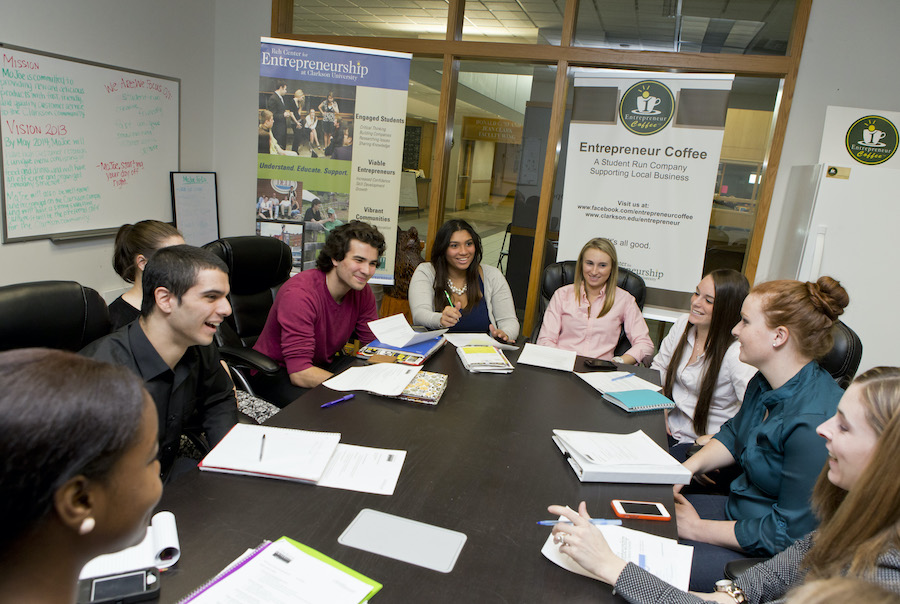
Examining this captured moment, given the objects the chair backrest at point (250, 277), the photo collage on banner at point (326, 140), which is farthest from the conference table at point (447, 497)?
the photo collage on banner at point (326, 140)

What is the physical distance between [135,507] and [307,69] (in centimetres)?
384

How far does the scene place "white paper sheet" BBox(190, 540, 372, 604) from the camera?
3.19 ft

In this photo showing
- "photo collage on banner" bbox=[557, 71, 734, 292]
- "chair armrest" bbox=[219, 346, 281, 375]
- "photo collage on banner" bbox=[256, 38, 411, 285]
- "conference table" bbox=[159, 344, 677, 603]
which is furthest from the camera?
"photo collage on banner" bbox=[256, 38, 411, 285]

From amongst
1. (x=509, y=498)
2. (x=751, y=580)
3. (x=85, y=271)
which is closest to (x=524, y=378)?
(x=509, y=498)

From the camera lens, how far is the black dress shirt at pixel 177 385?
1.63 metres

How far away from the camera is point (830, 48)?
356 centimetres

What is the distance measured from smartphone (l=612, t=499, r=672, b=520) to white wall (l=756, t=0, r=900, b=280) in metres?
3.02

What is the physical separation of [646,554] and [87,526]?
3.44 ft

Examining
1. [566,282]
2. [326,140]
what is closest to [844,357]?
[566,282]

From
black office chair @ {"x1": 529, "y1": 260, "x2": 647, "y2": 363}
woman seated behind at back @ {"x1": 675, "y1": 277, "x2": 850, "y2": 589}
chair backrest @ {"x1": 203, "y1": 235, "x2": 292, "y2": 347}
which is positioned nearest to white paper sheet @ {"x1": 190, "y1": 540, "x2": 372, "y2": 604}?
woman seated behind at back @ {"x1": 675, "y1": 277, "x2": 850, "y2": 589}

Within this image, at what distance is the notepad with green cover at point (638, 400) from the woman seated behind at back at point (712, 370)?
0.36 meters

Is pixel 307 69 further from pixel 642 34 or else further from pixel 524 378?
pixel 524 378

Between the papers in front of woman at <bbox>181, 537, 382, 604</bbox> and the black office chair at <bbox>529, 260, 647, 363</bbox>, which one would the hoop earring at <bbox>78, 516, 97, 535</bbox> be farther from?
the black office chair at <bbox>529, 260, 647, 363</bbox>

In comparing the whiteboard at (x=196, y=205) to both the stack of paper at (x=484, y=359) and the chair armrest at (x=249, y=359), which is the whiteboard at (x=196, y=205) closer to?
the chair armrest at (x=249, y=359)
